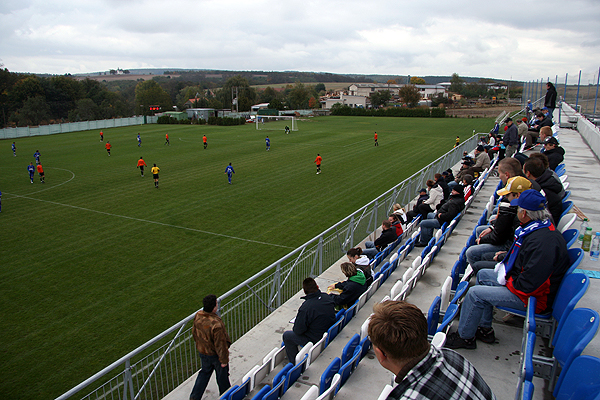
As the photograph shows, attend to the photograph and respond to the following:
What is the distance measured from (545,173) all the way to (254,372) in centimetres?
530

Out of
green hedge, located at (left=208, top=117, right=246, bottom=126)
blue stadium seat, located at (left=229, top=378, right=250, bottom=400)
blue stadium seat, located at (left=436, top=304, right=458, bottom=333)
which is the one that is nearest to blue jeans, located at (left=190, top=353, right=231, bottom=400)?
blue stadium seat, located at (left=229, top=378, right=250, bottom=400)

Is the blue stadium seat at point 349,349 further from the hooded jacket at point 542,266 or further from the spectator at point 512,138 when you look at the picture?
the spectator at point 512,138

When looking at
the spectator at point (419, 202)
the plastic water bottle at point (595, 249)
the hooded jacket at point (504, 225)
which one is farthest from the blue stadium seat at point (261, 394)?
the spectator at point (419, 202)

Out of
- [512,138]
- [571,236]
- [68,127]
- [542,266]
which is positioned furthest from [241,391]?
[68,127]

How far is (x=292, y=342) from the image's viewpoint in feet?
18.3

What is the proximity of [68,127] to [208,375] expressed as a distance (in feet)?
204

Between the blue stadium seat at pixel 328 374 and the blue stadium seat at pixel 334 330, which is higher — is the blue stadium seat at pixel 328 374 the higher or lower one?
the higher one

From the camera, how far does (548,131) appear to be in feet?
30.6

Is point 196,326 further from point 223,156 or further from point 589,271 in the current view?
point 223,156

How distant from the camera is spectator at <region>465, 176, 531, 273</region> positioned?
15.8 feet

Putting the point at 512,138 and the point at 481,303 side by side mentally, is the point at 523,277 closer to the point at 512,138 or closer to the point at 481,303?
the point at 481,303

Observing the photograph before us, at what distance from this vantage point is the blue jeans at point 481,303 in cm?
392

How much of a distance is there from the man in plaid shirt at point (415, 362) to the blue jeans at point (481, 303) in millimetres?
2055

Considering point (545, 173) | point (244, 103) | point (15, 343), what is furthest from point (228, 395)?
point (244, 103)
